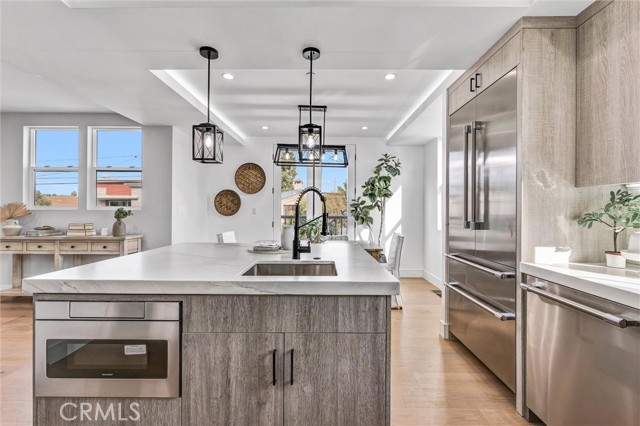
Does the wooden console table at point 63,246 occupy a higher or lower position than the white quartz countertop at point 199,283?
lower

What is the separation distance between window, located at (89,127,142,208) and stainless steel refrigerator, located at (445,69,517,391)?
4315mm

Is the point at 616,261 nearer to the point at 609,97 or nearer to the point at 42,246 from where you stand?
the point at 609,97

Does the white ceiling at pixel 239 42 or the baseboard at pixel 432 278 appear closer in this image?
the white ceiling at pixel 239 42

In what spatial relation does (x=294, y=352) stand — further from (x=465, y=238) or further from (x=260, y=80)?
(x=260, y=80)

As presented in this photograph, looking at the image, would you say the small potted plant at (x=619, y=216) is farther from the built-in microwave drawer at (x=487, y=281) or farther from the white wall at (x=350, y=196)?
the white wall at (x=350, y=196)

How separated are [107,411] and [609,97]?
9.28ft

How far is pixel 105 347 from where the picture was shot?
1475 millimetres

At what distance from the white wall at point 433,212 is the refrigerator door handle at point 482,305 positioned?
2.61 metres

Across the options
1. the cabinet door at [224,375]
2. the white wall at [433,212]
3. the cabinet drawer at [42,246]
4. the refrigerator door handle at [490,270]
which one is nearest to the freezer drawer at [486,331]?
the refrigerator door handle at [490,270]

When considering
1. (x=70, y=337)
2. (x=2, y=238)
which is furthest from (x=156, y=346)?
(x=2, y=238)

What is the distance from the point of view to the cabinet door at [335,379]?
4.80 feet

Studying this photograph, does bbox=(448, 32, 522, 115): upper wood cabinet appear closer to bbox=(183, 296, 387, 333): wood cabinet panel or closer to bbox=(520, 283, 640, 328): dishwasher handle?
bbox=(520, 283, 640, 328): dishwasher handle

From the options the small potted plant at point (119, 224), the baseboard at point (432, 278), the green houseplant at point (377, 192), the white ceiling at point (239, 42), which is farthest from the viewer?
the green houseplant at point (377, 192)

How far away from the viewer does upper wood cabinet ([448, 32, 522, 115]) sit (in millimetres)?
2230
